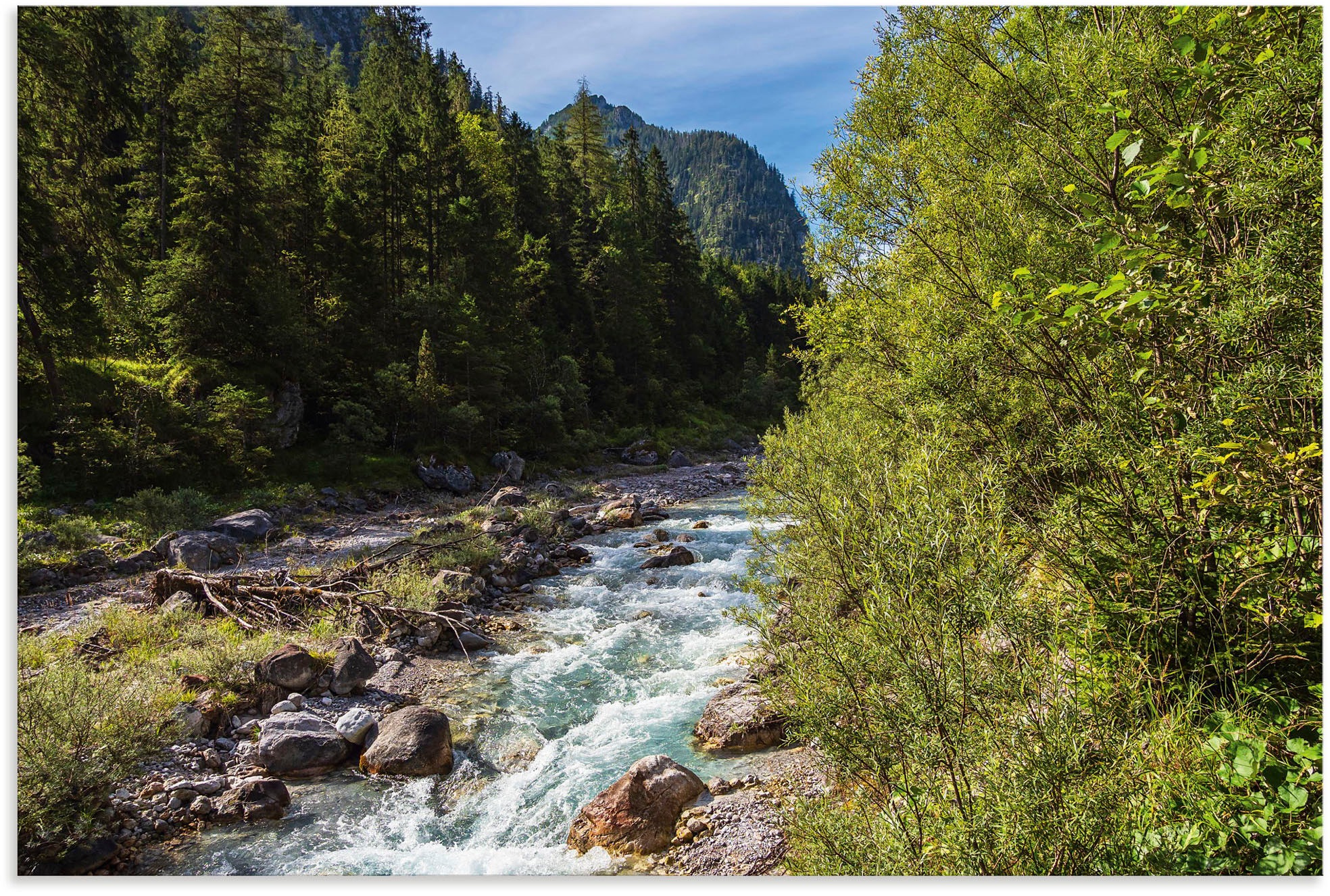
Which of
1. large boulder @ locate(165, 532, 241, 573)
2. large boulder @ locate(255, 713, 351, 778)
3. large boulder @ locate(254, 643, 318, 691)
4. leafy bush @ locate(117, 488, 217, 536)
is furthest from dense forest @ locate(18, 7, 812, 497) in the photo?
large boulder @ locate(255, 713, 351, 778)

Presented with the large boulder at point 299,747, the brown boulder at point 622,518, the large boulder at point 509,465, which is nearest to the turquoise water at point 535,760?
the large boulder at point 299,747

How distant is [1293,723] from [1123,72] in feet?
11.6

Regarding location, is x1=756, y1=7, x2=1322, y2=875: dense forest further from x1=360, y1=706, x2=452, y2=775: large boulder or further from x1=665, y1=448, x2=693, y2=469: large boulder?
x1=665, y1=448, x2=693, y2=469: large boulder

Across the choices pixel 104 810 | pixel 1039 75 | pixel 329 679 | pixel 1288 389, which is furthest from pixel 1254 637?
pixel 329 679

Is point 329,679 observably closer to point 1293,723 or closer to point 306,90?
point 1293,723

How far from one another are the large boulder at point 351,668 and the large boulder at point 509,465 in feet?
57.3

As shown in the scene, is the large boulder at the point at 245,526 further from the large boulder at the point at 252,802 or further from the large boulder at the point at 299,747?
the large boulder at the point at 252,802

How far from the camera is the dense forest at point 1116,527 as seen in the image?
260cm

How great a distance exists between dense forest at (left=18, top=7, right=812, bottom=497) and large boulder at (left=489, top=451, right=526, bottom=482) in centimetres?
108

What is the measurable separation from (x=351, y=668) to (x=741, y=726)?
16.9 feet

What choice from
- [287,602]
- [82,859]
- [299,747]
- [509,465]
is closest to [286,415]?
[509,465]

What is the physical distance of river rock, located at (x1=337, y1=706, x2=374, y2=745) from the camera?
6859 mm

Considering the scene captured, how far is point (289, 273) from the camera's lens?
84.3 feet

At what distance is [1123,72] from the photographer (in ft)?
11.5
